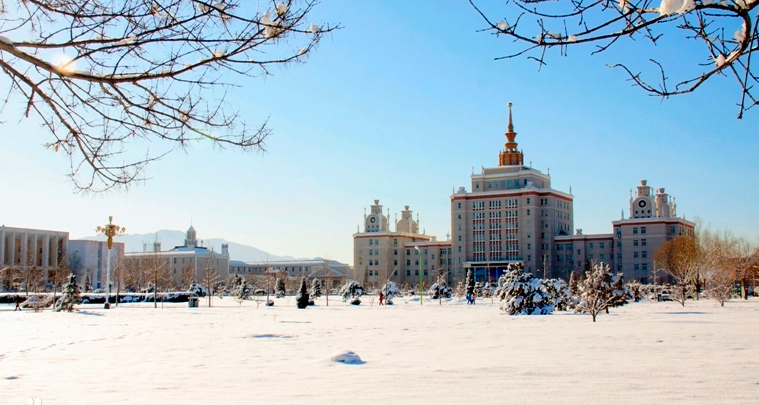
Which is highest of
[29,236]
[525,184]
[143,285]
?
[525,184]

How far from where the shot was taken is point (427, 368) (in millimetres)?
10273

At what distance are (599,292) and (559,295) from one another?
7.69m

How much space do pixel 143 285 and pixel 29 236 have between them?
30.4 meters

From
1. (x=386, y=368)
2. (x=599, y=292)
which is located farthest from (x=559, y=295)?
(x=386, y=368)

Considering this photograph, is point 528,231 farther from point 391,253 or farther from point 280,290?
point 280,290

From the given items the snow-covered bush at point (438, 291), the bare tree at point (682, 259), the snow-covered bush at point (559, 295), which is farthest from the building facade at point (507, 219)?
the snow-covered bush at point (559, 295)

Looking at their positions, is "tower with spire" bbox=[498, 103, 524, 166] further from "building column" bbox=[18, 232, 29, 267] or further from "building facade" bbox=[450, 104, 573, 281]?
"building column" bbox=[18, 232, 29, 267]

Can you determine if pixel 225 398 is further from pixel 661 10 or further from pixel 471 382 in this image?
pixel 661 10

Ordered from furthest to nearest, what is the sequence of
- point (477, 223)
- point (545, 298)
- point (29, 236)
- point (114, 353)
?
point (477, 223) → point (29, 236) → point (545, 298) → point (114, 353)

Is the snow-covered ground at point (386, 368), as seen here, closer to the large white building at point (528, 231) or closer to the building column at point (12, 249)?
the large white building at point (528, 231)

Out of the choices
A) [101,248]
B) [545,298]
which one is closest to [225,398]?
[545,298]

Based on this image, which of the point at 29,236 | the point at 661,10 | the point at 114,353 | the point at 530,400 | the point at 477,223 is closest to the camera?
the point at 661,10

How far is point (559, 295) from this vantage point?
Answer: 108ft

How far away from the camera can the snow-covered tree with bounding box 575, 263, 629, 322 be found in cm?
2502
